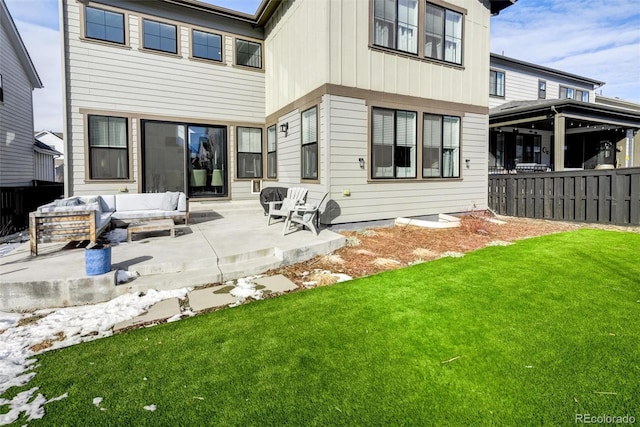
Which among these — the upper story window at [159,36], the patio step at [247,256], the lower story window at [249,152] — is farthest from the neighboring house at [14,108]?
the patio step at [247,256]

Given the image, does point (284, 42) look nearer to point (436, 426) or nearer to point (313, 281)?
point (313, 281)

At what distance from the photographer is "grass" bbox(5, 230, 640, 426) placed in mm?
2039

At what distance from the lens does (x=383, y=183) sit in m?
7.70

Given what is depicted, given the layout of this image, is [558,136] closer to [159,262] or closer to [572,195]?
[572,195]

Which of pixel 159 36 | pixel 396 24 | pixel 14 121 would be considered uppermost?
pixel 159 36

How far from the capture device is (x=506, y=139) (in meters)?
14.6

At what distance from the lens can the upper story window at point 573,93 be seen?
57.4 feet

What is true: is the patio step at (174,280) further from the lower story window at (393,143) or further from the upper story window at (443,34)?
the upper story window at (443,34)

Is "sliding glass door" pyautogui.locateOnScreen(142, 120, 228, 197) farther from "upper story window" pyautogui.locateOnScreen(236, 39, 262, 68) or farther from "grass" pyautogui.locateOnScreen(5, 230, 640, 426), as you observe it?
"grass" pyautogui.locateOnScreen(5, 230, 640, 426)

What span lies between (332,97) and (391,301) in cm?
459

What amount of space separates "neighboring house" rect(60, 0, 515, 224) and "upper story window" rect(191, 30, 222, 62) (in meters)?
0.03

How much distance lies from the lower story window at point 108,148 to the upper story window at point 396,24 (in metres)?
6.48

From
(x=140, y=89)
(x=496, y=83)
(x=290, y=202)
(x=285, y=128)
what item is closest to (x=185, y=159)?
(x=140, y=89)

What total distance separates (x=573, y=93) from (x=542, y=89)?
2.80 meters
